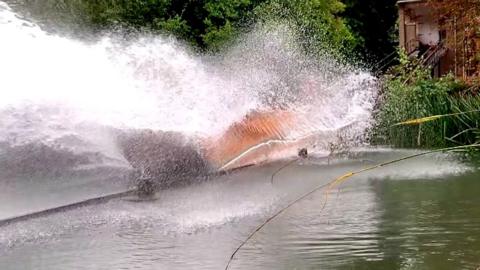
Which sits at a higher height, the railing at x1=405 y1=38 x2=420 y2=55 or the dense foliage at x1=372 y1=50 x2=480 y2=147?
the railing at x1=405 y1=38 x2=420 y2=55

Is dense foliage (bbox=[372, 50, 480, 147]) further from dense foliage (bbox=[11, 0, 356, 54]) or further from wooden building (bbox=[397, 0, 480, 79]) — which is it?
dense foliage (bbox=[11, 0, 356, 54])

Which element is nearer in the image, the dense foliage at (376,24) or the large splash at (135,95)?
the large splash at (135,95)

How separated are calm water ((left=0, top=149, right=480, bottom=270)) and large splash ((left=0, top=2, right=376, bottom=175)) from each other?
36.0 inches

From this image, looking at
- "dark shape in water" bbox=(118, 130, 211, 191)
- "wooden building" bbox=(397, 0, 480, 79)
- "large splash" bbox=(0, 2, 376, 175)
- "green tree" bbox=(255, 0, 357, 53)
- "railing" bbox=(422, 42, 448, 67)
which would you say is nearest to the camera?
"large splash" bbox=(0, 2, 376, 175)

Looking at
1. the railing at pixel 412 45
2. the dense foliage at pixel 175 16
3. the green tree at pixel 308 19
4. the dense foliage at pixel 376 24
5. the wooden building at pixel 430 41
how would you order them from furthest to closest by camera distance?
the dense foliage at pixel 376 24, the railing at pixel 412 45, the wooden building at pixel 430 41, the green tree at pixel 308 19, the dense foliage at pixel 175 16

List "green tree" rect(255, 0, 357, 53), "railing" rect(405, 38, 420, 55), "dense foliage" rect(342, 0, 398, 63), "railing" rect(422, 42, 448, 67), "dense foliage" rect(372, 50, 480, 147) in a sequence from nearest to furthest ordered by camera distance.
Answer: "dense foliage" rect(372, 50, 480, 147) → "green tree" rect(255, 0, 357, 53) → "railing" rect(422, 42, 448, 67) → "railing" rect(405, 38, 420, 55) → "dense foliage" rect(342, 0, 398, 63)

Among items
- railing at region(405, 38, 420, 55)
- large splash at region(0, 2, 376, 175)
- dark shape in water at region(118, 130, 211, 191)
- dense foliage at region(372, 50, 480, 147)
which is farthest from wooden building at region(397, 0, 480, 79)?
dark shape in water at region(118, 130, 211, 191)

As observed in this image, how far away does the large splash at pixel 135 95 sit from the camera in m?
10.3

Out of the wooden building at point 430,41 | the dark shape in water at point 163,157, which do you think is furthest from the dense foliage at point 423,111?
the dark shape in water at point 163,157

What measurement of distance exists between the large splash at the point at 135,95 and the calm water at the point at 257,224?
3.00ft

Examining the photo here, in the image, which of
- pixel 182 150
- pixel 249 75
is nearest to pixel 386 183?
pixel 182 150

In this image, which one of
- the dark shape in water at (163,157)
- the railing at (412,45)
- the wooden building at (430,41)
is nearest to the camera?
the dark shape in water at (163,157)

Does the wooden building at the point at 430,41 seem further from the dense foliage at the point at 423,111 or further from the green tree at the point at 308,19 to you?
the green tree at the point at 308,19

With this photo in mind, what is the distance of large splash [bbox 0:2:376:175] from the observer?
1034 cm
